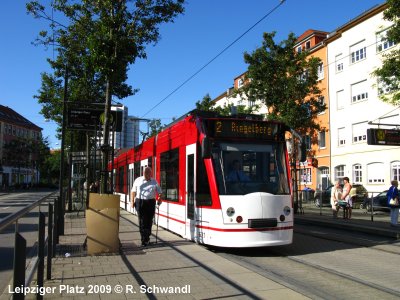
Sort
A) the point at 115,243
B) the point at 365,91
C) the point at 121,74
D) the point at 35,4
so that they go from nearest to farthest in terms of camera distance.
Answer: the point at 115,243 < the point at 121,74 < the point at 35,4 < the point at 365,91

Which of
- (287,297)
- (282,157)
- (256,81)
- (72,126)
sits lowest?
(287,297)

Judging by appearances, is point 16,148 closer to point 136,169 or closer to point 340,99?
point 340,99

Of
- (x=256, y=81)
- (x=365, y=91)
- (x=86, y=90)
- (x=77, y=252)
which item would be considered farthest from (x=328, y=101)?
(x=77, y=252)

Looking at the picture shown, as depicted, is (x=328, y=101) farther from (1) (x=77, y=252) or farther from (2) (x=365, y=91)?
(1) (x=77, y=252)

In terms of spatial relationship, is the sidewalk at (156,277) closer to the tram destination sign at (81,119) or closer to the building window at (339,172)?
the tram destination sign at (81,119)

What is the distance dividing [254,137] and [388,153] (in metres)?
28.4

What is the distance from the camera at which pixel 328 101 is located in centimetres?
4372

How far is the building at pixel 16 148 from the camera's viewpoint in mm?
76438

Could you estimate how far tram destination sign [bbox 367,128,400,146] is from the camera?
2211 centimetres

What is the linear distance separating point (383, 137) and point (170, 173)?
1365 centimetres

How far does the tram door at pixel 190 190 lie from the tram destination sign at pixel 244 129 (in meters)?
0.83

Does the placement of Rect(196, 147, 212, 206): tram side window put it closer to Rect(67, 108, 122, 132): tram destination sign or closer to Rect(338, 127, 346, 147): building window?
Rect(67, 108, 122, 132): tram destination sign

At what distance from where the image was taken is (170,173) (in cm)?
1284

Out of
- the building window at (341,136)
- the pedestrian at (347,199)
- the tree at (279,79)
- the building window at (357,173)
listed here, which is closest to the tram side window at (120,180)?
the tree at (279,79)
